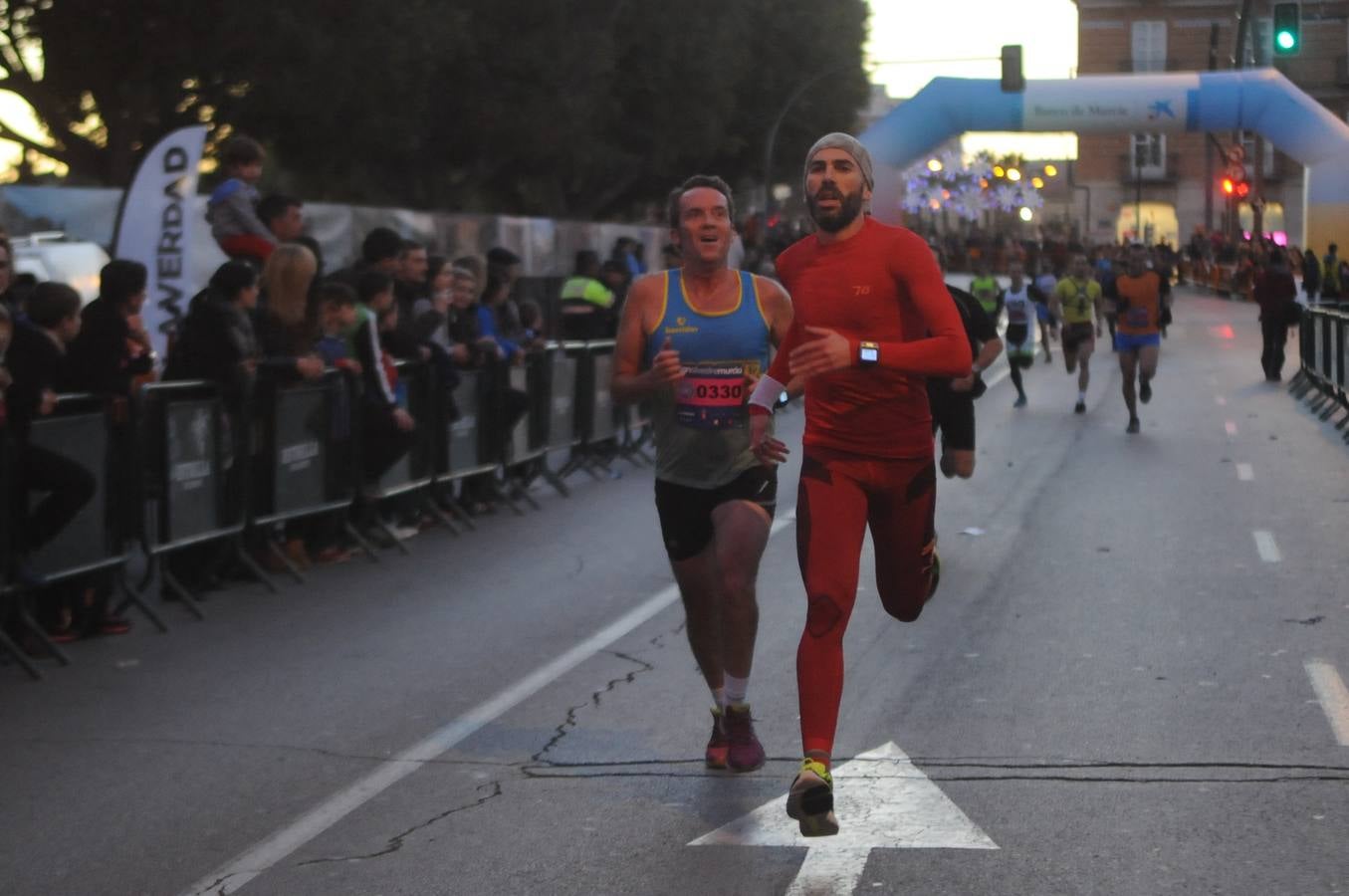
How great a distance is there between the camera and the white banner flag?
14.4m

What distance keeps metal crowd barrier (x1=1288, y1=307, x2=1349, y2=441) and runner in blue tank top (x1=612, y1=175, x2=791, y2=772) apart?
580 inches

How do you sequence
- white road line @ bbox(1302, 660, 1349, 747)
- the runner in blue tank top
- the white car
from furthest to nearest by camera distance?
the white car
white road line @ bbox(1302, 660, 1349, 747)
the runner in blue tank top

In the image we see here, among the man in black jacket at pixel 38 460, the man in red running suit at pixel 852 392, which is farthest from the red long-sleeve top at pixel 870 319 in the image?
the man in black jacket at pixel 38 460

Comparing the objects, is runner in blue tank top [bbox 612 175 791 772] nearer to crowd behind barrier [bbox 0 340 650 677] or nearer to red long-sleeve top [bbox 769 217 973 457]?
red long-sleeve top [bbox 769 217 973 457]

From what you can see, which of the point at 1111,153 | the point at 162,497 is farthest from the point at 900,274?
the point at 1111,153

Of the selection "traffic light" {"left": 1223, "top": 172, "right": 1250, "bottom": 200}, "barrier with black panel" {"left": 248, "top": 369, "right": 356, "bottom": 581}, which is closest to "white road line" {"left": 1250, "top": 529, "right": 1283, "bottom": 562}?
"barrier with black panel" {"left": 248, "top": 369, "right": 356, "bottom": 581}

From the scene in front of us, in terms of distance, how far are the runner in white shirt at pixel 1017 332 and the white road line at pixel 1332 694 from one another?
55.2 ft

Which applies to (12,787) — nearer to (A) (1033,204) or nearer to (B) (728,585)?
(B) (728,585)

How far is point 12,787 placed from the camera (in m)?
7.05

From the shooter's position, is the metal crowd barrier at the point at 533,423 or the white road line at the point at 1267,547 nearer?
the white road line at the point at 1267,547

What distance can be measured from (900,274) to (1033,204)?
12074 cm

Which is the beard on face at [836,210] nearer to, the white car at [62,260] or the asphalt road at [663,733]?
the asphalt road at [663,733]

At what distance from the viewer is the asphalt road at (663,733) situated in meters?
5.80

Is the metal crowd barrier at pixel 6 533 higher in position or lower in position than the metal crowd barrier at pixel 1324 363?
higher
